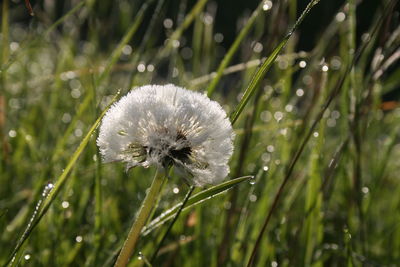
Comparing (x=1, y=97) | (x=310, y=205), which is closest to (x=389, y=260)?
(x=310, y=205)

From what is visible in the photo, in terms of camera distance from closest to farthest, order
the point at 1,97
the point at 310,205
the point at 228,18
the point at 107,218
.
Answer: the point at 310,205 < the point at 107,218 < the point at 1,97 < the point at 228,18

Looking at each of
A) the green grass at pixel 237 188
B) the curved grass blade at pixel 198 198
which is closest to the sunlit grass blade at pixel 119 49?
the green grass at pixel 237 188

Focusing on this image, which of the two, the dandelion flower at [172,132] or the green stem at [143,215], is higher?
the dandelion flower at [172,132]

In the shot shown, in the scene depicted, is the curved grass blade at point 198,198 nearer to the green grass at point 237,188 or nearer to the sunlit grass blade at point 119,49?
the green grass at point 237,188

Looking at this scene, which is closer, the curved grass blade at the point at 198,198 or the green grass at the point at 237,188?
the curved grass blade at the point at 198,198

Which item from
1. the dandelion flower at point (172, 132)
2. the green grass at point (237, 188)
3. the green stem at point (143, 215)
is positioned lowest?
the green grass at point (237, 188)

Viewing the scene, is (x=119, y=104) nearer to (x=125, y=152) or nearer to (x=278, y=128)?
(x=125, y=152)

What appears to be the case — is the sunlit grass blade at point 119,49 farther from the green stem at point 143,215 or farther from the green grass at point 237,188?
the green stem at point 143,215
